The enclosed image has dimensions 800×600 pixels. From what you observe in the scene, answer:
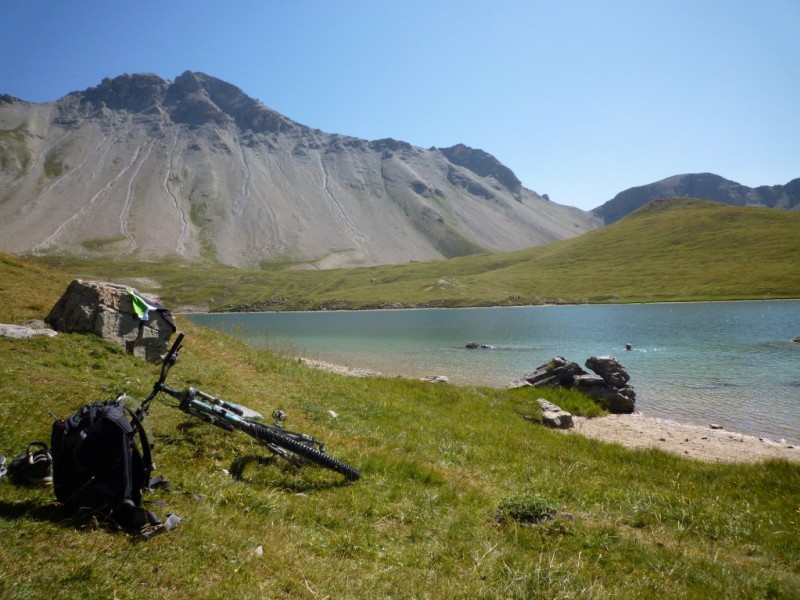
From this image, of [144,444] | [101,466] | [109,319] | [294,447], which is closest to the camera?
[101,466]

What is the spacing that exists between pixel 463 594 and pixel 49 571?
4.77 m

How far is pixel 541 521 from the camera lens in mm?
8320

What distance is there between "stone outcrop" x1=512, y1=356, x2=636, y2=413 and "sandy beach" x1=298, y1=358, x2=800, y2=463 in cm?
207

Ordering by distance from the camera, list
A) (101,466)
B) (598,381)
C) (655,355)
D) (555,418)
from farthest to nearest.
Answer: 1. (655,355)
2. (598,381)
3. (555,418)
4. (101,466)

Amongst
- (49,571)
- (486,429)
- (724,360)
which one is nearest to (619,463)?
(486,429)

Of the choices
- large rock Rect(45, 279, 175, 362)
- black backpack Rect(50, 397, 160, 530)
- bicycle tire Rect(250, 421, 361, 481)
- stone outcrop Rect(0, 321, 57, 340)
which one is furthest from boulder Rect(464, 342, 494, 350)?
black backpack Rect(50, 397, 160, 530)

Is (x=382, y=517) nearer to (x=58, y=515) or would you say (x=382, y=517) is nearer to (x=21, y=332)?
(x=58, y=515)

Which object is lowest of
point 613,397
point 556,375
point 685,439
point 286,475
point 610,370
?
point 685,439

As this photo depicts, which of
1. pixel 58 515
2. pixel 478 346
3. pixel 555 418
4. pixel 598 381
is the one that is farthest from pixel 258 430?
pixel 478 346

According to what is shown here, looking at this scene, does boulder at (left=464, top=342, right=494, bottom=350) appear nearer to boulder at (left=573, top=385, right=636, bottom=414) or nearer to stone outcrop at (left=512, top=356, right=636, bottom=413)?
stone outcrop at (left=512, top=356, right=636, bottom=413)

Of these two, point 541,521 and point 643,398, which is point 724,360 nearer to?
point 643,398

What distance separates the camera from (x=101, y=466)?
19.6ft

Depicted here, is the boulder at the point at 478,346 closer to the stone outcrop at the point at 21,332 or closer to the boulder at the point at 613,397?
the boulder at the point at 613,397

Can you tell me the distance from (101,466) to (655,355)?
57.8 metres
